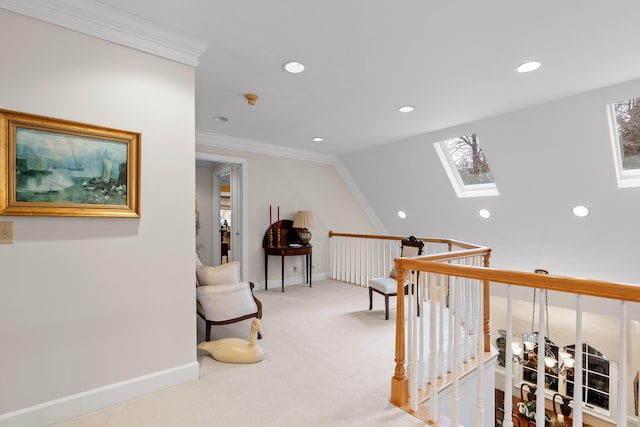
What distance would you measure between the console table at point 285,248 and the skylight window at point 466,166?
2.59m

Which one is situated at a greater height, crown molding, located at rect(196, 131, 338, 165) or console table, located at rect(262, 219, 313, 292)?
crown molding, located at rect(196, 131, 338, 165)

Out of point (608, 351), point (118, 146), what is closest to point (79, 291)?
point (118, 146)

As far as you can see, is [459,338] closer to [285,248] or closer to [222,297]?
[222,297]

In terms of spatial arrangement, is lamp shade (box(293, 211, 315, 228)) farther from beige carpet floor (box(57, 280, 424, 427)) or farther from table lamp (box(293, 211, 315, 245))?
beige carpet floor (box(57, 280, 424, 427))

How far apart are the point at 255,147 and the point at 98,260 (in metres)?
3.37

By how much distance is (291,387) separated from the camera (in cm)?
224

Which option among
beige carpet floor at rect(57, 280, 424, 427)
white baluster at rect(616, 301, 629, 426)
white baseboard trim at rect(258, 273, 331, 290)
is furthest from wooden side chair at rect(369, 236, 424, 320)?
white baluster at rect(616, 301, 629, 426)

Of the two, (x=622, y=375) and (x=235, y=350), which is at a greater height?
(x=622, y=375)

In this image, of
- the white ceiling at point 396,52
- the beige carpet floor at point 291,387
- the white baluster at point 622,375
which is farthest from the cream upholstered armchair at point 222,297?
the white baluster at point 622,375

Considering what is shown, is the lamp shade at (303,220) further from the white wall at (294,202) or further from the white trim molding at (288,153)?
the white trim molding at (288,153)

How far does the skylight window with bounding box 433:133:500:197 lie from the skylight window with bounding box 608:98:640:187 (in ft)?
4.47

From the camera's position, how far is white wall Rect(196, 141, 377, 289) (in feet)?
16.3

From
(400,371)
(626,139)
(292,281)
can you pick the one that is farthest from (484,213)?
(400,371)

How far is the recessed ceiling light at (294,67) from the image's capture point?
2568mm
